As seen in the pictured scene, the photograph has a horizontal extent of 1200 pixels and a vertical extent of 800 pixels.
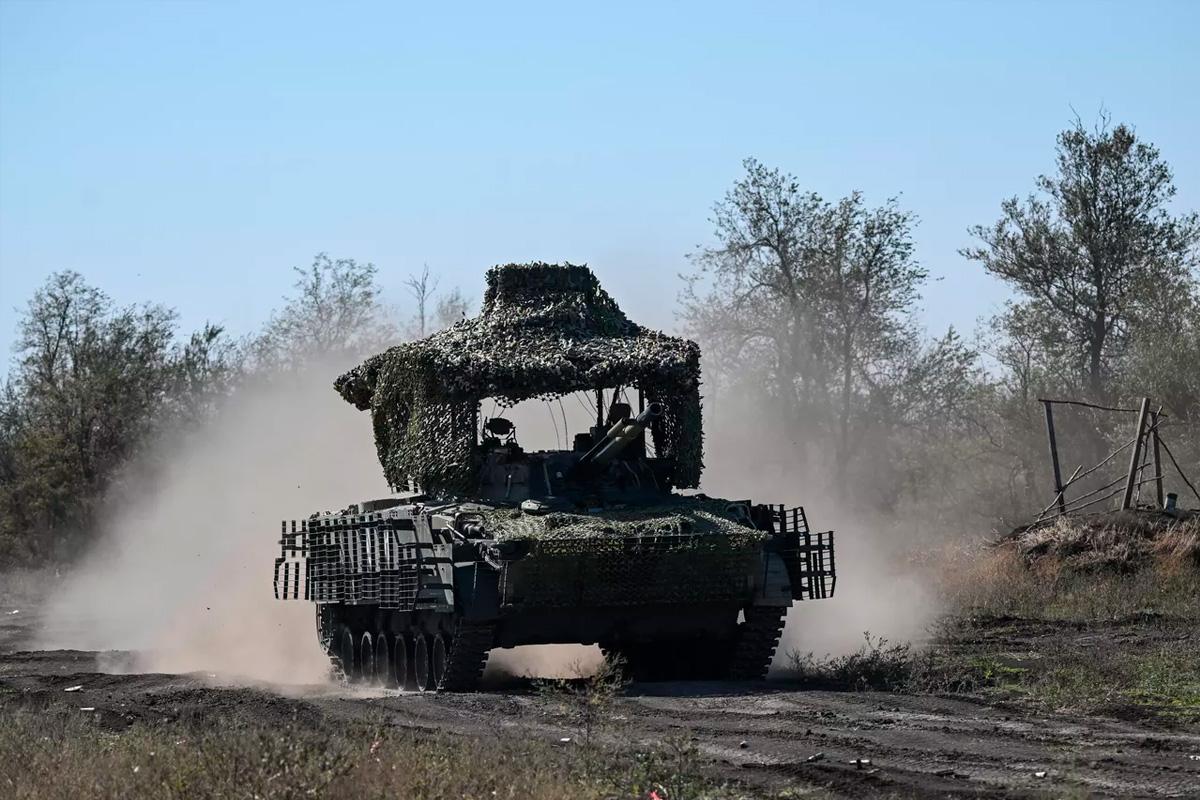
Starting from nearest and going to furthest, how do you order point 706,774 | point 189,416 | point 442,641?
point 706,774 → point 442,641 → point 189,416

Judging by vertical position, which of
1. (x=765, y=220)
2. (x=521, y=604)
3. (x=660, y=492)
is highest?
(x=765, y=220)

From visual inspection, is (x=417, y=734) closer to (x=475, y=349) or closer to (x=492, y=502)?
(x=492, y=502)

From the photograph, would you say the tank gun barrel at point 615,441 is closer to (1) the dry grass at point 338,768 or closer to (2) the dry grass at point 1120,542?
(1) the dry grass at point 338,768

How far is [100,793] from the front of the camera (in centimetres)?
1055

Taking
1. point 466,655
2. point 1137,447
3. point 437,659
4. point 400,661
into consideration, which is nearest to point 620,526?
point 466,655

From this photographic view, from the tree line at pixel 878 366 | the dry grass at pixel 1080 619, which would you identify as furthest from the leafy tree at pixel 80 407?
the dry grass at pixel 1080 619

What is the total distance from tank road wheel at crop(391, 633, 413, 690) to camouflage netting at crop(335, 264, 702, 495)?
165 centimetres

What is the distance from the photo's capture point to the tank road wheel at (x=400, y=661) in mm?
19906

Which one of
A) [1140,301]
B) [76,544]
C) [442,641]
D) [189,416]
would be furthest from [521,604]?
[189,416]

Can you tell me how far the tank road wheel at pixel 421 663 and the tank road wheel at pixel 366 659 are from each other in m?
1.65

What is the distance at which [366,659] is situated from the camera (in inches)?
844

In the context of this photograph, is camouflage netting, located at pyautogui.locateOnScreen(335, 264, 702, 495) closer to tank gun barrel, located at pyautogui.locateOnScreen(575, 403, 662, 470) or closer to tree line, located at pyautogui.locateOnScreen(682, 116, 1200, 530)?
tank gun barrel, located at pyautogui.locateOnScreen(575, 403, 662, 470)

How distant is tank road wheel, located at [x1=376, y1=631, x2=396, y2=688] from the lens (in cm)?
2052

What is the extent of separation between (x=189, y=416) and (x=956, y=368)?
21.6 meters
